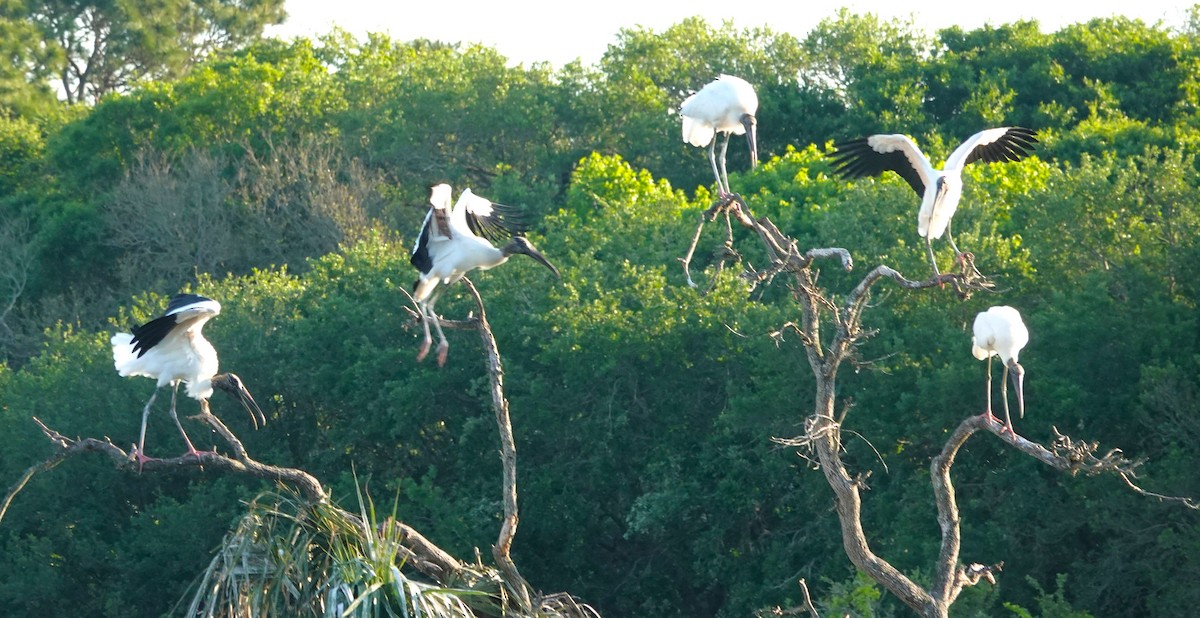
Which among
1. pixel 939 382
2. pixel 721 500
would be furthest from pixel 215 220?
pixel 939 382

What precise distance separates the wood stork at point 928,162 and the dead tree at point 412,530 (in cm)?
250

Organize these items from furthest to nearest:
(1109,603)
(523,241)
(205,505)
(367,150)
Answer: (367,150) → (205,505) → (1109,603) → (523,241)

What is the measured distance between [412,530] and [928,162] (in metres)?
3.66

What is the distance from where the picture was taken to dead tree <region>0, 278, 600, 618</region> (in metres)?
9.40

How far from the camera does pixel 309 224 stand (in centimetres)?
2800

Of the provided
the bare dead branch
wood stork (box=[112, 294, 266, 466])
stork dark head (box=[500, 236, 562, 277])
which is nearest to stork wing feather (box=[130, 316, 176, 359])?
wood stork (box=[112, 294, 266, 466])

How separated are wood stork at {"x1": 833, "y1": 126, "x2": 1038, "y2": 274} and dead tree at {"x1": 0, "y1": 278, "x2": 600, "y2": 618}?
8.20ft

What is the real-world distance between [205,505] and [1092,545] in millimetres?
9049

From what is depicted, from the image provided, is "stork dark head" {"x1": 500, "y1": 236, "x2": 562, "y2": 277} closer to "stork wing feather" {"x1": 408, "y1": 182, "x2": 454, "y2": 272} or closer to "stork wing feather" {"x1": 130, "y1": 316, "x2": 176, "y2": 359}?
"stork wing feather" {"x1": 408, "y1": 182, "x2": 454, "y2": 272}

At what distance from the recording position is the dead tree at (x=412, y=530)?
30.8 ft

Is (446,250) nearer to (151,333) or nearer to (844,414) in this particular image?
(151,333)

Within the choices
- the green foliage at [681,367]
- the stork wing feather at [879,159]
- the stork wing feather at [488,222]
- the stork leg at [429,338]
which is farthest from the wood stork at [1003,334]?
the stork wing feather at [488,222]

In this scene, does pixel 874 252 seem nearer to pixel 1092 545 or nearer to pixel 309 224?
pixel 1092 545

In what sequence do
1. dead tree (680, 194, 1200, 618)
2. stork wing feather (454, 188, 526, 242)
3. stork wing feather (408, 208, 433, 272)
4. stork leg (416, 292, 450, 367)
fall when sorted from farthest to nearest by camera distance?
1. stork wing feather (454, 188, 526, 242)
2. stork wing feather (408, 208, 433, 272)
3. stork leg (416, 292, 450, 367)
4. dead tree (680, 194, 1200, 618)
